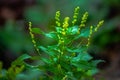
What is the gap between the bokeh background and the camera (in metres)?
4.33

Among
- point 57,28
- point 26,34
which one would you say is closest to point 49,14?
point 26,34

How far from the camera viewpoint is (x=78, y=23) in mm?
4250

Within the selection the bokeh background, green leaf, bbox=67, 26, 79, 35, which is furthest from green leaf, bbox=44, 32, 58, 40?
the bokeh background

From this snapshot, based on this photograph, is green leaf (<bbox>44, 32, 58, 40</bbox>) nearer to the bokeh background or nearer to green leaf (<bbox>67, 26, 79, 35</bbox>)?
green leaf (<bbox>67, 26, 79, 35</bbox>)

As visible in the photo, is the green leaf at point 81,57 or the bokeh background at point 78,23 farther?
the bokeh background at point 78,23

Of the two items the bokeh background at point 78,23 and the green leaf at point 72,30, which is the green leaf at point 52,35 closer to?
the green leaf at point 72,30

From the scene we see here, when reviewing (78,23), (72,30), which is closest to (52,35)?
(72,30)

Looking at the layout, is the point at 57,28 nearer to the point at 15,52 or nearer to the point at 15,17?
the point at 15,52

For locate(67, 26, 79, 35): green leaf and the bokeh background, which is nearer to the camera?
locate(67, 26, 79, 35): green leaf

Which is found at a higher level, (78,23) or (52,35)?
(78,23)

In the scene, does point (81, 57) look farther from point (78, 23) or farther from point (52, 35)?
point (78, 23)

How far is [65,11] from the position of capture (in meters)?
4.54

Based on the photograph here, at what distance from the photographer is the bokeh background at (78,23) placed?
4.33 meters

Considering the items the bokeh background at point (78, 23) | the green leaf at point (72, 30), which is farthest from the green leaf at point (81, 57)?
the bokeh background at point (78, 23)
